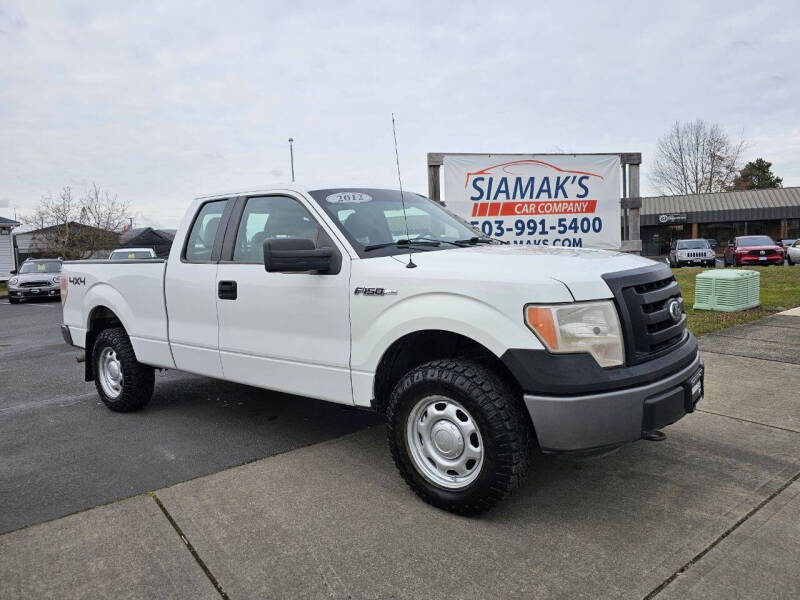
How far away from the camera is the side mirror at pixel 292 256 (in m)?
3.45

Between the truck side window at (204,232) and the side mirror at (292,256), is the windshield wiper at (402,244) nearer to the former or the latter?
the side mirror at (292,256)

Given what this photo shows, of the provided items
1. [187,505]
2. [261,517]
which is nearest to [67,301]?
[187,505]

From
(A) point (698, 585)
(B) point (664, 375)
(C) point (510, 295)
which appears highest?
(C) point (510, 295)

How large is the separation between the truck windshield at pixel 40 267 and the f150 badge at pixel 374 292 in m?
22.3

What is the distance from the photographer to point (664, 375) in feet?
10.2

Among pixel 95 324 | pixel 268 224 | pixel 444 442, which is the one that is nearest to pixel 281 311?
pixel 268 224

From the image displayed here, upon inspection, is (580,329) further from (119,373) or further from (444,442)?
(119,373)

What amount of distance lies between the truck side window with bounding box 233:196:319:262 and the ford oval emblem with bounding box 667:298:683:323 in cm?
213

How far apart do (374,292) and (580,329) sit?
3.84ft

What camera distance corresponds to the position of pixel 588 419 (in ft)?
9.45

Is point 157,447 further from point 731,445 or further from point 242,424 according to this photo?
point 731,445

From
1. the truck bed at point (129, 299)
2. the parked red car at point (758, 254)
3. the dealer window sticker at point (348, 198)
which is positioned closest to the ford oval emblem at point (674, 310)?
the dealer window sticker at point (348, 198)

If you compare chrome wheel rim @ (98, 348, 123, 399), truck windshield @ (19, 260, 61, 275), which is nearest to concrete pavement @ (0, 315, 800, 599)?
chrome wheel rim @ (98, 348, 123, 399)

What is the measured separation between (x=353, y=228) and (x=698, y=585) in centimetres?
262
